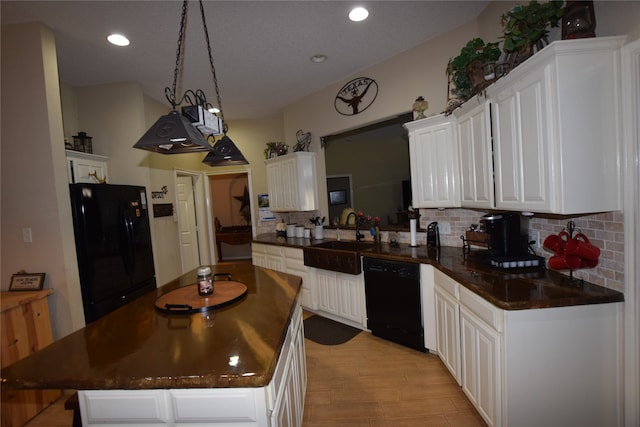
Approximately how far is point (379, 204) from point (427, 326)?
1.54m

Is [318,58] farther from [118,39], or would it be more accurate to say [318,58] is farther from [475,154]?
[475,154]

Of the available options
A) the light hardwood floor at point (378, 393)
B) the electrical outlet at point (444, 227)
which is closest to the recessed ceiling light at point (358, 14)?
the electrical outlet at point (444, 227)

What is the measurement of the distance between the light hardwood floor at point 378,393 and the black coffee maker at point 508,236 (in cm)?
108

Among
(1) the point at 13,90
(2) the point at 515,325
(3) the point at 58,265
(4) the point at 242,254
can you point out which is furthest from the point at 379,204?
(4) the point at 242,254

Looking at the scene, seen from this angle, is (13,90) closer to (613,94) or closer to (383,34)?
(383,34)

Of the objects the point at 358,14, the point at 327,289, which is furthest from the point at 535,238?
the point at 358,14

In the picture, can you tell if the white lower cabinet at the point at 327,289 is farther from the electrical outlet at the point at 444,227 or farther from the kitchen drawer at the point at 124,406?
the kitchen drawer at the point at 124,406

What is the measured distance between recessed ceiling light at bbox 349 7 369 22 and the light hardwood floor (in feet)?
9.65

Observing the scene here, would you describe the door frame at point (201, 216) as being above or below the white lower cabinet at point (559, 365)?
above

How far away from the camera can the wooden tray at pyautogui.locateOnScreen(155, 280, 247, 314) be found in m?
1.66

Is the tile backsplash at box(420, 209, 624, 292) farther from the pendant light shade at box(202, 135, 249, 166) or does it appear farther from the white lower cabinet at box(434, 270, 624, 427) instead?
the pendant light shade at box(202, 135, 249, 166)

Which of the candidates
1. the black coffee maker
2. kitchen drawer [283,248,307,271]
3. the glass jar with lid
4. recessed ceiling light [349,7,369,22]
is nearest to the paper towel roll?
the black coffee maker

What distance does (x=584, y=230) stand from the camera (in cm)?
178

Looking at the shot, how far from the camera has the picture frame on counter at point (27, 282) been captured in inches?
96.3
